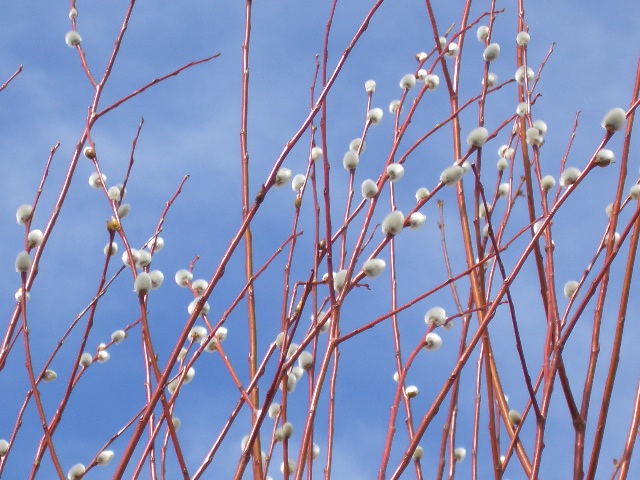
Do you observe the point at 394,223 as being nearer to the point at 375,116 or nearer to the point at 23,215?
the point at 375,116

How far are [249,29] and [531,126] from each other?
29.3 inches

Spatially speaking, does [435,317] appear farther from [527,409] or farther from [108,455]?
[108,455]

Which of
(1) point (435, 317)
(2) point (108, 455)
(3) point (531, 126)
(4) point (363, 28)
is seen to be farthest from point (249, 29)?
(2) point (108, 455)

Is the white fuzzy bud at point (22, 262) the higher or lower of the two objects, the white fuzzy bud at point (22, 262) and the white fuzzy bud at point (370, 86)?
the lower

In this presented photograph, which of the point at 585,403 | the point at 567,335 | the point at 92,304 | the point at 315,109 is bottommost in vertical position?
the point at 585,403

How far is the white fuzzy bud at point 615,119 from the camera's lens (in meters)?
1.46

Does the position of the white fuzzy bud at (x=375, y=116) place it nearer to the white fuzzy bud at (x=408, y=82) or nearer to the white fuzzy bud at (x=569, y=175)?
the white fuzzy bud at (x=408, y=82)

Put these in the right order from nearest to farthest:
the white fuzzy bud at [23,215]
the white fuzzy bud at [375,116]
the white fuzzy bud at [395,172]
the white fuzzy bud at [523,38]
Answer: the white fuzzy bud at [395,172] → the white fuzzy bud at [23,215] → the white fuzzy bud at [375,116] → the white fuzzy bud at [523,38]

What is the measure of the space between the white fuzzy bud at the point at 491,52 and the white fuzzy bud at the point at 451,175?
2.65 ft

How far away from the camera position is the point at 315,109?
59.7 inches

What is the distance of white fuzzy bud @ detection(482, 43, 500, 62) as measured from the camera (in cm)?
215

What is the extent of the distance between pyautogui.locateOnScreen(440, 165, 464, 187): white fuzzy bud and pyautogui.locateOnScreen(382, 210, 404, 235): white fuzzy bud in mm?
125

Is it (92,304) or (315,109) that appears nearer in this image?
(315,109)

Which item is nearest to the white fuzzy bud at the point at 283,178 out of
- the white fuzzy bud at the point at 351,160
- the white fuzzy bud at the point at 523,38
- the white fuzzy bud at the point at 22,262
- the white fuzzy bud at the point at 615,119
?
the white fuzzy bud at the point at 351,160
